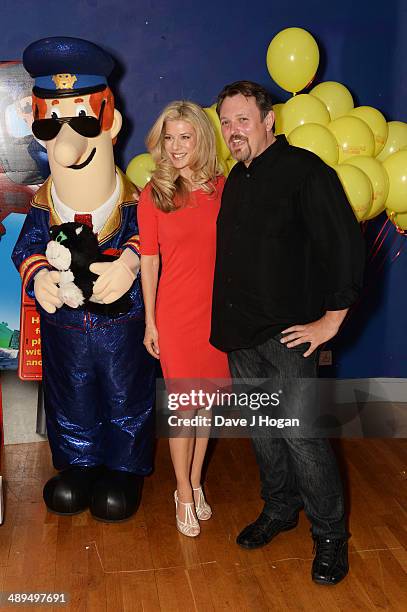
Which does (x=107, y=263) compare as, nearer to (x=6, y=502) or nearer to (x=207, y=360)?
(x=207, y=360)

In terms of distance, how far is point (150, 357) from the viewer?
8.52 feet

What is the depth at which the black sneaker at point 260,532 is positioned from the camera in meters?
2.34

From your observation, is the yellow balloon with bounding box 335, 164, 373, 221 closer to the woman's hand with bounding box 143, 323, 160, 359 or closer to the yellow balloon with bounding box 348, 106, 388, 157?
the yellow balloon with bounding box 348, 106, 388, 157

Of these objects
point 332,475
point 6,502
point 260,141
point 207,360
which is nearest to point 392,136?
point 260,141

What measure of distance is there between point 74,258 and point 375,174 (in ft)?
3.45

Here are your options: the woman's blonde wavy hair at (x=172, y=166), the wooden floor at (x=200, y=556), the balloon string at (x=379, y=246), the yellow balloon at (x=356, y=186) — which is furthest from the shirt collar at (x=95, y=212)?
the balloon string at (x=379, y=246)

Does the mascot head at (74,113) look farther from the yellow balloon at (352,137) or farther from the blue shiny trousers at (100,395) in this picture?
the yellow balloon at (352,137)

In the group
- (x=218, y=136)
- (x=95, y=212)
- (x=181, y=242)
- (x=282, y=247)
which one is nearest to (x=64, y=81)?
(x=95, y=212)

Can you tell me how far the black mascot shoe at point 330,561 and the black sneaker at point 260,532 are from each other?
0.69ft

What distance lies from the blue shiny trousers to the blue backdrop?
995 mm

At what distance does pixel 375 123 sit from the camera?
266 centimetres

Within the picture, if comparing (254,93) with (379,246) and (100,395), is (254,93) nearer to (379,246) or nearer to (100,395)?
(100,395)

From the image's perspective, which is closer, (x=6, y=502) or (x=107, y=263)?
(x=107, y=263)

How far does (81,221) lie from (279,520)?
1148 millimetres
